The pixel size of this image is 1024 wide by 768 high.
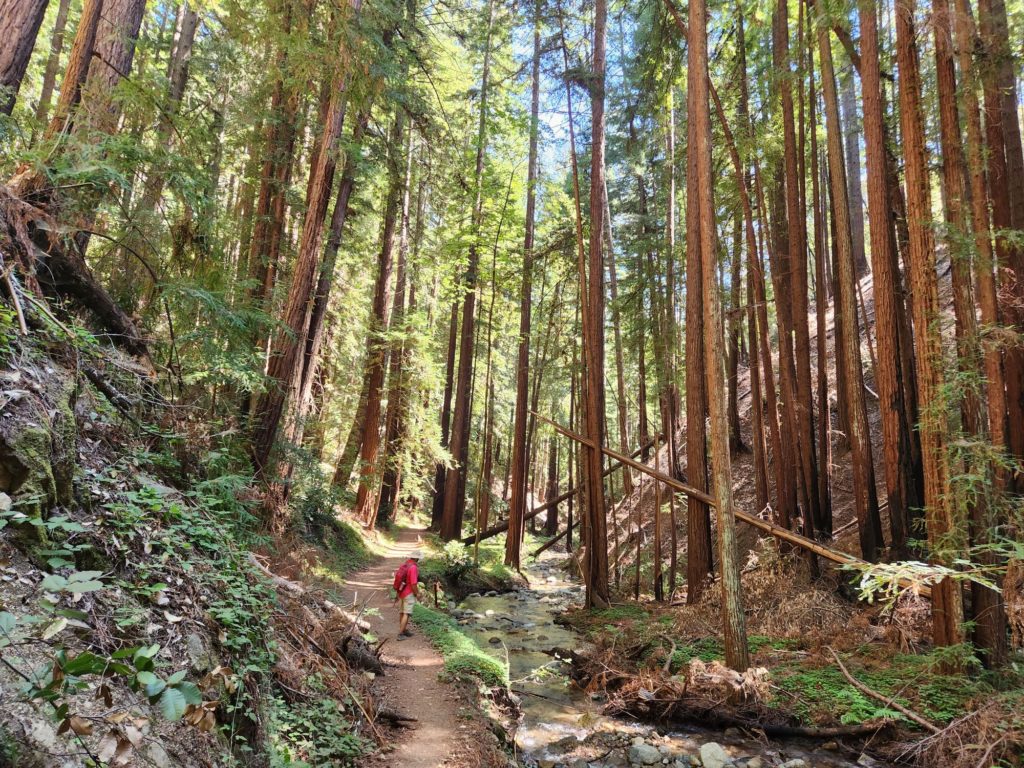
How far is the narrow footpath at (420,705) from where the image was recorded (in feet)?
16.5

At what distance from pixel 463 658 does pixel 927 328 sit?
23.5ft

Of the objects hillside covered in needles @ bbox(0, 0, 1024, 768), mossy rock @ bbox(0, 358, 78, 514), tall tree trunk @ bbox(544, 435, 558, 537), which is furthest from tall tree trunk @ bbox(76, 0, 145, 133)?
tall tree trunk @ bbox(544, 435, 558, 537)

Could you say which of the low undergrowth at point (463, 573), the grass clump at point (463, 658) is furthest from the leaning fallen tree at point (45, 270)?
the low undergrowth at point (463, 573)

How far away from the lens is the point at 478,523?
1519 centimetres

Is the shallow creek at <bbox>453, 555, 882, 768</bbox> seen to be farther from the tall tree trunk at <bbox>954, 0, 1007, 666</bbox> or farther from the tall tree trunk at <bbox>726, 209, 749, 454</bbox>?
the tall tree trunk at <bbox>726, 209, 749, 454</bbox>

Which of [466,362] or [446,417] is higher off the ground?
[466,362]

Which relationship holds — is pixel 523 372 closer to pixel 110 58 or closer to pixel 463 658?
pixel 463 658

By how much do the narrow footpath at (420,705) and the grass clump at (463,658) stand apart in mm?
148

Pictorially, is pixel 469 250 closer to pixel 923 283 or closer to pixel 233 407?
pixel 233 407

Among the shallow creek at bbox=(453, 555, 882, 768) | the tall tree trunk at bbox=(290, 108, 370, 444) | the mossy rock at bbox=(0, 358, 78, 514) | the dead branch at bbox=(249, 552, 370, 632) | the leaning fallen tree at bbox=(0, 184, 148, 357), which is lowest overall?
the shallow creek at bbox=(453, 555, 882, 768)

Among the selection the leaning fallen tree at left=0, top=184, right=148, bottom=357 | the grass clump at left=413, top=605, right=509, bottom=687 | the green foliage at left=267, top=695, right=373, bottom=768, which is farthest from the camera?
the grass clump at left=413, top=605, right=509, bottom=687

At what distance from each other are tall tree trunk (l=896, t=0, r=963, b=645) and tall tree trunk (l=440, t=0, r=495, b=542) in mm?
11557

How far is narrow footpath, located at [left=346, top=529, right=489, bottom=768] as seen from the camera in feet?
16.5

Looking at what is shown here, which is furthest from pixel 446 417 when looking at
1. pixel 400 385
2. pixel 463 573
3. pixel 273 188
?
pixel 273 188
